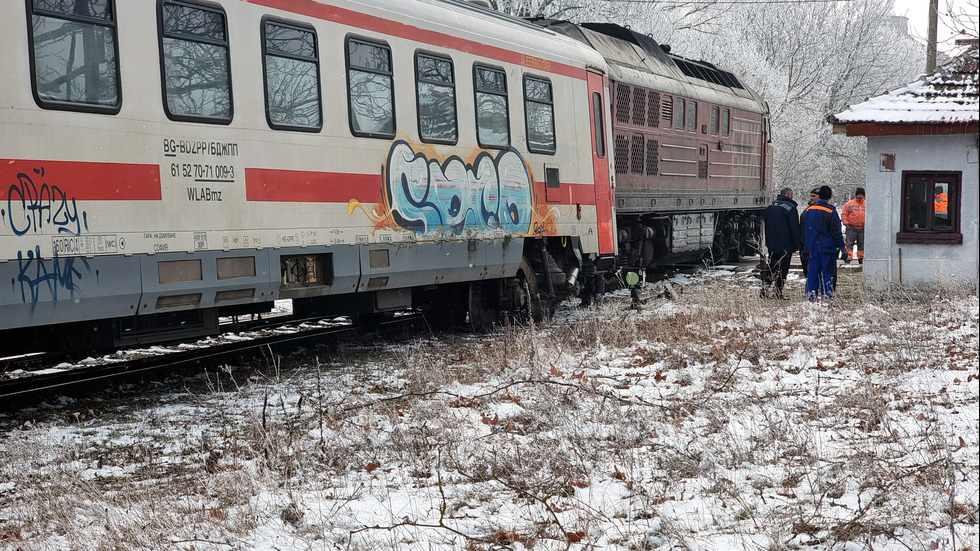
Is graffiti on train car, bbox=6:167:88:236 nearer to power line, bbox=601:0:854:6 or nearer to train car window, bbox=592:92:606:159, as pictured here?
train car window, bbox=592:92:606:159

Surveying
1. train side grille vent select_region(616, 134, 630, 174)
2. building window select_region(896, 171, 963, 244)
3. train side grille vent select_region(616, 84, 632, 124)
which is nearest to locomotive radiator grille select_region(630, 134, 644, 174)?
train side grille vent select_region(616, 134, 630, 174)

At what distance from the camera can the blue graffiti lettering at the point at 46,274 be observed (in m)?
6.21

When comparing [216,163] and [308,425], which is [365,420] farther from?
[216,163]

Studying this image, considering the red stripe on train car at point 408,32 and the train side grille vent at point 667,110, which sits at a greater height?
the red stripe on train car at point 408,32

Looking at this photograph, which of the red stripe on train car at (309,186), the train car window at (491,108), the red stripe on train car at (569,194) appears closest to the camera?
the red stripe on train car at (309,186)

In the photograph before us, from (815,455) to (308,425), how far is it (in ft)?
11.1

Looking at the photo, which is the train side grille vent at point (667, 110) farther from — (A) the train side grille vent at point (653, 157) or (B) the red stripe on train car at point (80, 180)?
(B) the red stripe on train car at point (80, 180)

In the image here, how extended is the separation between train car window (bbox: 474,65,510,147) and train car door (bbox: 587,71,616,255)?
81.1 inches

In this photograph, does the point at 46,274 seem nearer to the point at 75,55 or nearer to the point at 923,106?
the point at 75,55

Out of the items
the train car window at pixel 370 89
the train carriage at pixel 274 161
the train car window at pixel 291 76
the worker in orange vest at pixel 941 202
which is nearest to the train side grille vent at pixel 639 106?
the train carriage at pixel 274 161

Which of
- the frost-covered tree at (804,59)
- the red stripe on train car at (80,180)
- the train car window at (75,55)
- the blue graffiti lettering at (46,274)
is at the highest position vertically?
the frost-covered tree at (804,59)

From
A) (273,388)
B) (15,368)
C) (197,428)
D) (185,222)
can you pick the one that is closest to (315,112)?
(185,222)

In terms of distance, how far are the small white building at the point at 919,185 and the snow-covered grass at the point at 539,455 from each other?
15.3 feet

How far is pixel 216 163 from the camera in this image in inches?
293
